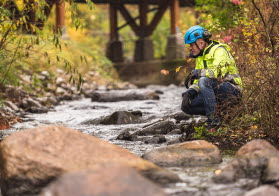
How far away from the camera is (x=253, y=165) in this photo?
4.58 metres

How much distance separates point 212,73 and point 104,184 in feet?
12.6

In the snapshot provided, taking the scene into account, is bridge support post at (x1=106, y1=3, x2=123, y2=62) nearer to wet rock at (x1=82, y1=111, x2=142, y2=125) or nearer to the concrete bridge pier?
the concrete bridge pier

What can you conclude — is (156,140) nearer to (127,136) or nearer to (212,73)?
(127,136)

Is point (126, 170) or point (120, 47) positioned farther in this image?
point (120, 47)

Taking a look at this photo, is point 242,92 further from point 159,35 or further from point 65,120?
point 159,35

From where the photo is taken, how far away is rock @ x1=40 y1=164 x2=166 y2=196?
3.20 meters

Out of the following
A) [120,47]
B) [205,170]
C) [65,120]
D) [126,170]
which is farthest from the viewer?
[120,47]

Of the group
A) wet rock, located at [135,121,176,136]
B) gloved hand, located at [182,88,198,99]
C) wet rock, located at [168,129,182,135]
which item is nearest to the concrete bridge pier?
wet rock, located at [135,121,176,136]

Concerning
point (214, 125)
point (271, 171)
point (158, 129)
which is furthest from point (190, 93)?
point (271, 171)

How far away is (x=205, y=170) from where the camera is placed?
4902mm

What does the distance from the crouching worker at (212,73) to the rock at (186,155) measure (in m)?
1.50

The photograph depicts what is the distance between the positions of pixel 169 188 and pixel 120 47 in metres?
23.8

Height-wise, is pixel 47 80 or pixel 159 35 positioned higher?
pixel 159 35

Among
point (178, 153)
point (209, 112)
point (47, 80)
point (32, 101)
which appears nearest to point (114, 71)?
point (47, 80)
